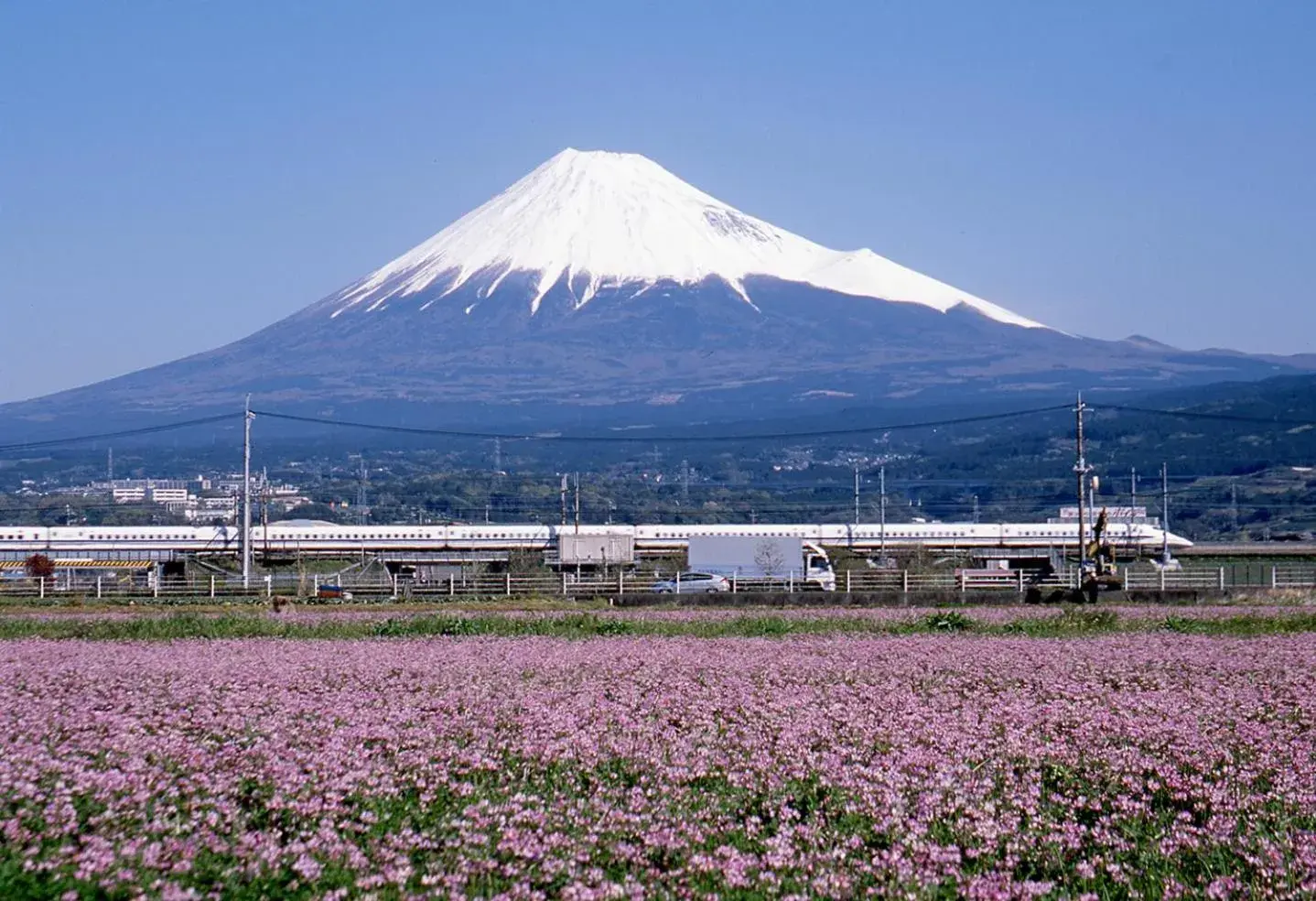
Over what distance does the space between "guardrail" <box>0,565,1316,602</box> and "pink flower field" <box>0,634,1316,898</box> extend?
29.9 m

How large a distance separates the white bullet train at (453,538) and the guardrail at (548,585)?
97.8ft

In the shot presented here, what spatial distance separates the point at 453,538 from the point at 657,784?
3208 inches

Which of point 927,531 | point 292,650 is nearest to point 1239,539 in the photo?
point 927,531

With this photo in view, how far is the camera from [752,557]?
6438 cm

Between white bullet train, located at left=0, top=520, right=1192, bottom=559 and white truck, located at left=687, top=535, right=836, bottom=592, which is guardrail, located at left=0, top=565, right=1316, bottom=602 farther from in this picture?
white bullet train, located at left=0, top=520, right=1192, bottom=559

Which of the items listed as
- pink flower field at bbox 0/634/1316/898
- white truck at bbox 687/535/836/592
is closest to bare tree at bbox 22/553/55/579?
white truck at bbox 687/535/836/592

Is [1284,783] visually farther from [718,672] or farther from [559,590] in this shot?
[559,590]

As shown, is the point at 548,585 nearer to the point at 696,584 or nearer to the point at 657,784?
the point at 696,584

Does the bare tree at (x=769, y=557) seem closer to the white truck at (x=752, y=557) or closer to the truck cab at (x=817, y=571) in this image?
the white truck at (x=752, y=557)

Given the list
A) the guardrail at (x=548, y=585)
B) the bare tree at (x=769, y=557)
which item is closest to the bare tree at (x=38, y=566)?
the guardrail at (x=548, y=585)

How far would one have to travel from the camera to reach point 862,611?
Result: 3425cm

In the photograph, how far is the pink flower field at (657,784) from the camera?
25.7 ft

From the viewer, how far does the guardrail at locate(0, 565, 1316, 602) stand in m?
46.6

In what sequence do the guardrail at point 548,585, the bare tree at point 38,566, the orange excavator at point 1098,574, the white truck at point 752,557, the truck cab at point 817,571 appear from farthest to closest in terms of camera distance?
the bare tree at point 38,566 < the white truck at point 752,557 < the truck cab at point 817,571 < the guardrail at point 548,585 < the orange excavator at point 1098,574
